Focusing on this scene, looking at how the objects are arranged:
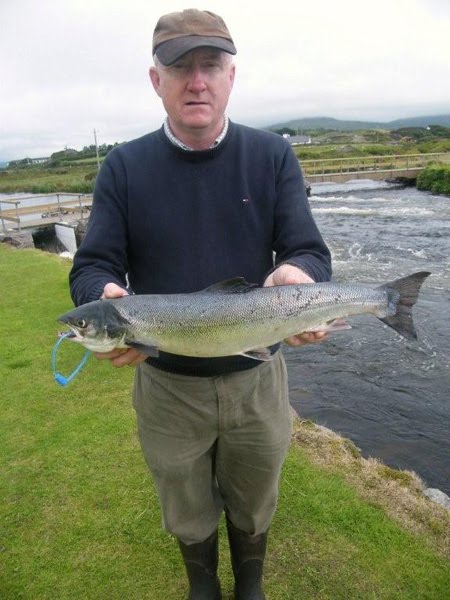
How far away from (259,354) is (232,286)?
453mm

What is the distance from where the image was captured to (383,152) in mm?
72188

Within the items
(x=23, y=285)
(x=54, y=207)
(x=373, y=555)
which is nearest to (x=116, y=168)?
(x=373, y=555)

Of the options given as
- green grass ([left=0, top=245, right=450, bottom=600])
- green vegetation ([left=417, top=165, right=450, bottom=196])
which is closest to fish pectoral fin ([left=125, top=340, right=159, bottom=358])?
green grass ([left=0, top=245, right=450, bottom=600])

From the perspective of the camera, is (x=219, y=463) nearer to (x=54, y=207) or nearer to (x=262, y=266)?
(x=262, y=266)

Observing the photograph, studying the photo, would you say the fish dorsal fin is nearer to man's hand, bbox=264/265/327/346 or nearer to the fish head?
man's hand, bbox=264/265/327/346

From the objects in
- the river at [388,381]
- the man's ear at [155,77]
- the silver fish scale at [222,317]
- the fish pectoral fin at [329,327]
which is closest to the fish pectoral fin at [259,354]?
the silver fish scale at [222,317]

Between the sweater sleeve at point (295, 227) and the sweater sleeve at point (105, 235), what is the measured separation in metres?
0.98

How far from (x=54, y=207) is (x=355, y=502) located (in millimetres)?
29516

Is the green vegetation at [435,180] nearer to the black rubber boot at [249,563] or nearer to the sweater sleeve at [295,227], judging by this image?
the sweater sleeve at [295,227]

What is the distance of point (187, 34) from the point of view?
2791 mm

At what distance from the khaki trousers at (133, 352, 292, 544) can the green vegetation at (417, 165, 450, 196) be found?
126ft

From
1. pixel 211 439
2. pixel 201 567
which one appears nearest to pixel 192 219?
pixel 211 439

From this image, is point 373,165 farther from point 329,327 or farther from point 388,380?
point 329,327

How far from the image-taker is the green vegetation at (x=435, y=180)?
3841cm
